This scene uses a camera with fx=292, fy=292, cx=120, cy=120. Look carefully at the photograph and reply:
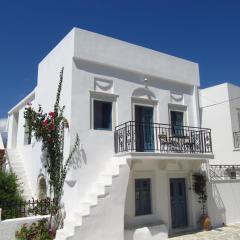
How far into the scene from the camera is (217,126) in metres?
17.8

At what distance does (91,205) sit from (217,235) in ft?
18.5

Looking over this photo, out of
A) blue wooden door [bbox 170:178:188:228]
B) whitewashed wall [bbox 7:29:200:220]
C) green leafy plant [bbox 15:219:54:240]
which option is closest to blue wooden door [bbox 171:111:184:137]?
whitewashed wall [bbox 7:29:200:220]

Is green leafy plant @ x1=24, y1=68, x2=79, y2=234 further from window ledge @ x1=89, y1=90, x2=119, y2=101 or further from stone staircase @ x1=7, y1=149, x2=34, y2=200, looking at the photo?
stone staircase @ x1=7, y1=149, x2=34, y2=200

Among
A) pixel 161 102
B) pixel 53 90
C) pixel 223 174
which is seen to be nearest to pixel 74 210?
pixel 53 90

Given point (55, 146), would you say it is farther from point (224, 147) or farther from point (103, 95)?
point (224, 147)

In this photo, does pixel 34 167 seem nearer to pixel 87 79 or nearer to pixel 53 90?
pixel 53 90

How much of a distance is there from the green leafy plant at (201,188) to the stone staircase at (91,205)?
4.40 metres

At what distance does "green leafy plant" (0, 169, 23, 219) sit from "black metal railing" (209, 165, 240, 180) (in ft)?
31.1

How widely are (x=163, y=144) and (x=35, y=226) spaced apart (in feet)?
20.1

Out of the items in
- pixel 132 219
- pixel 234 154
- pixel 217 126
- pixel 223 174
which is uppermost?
pixel 217 126

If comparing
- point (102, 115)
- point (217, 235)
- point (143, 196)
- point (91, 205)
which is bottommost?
point (217, 235)

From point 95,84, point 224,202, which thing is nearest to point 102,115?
point 95,84

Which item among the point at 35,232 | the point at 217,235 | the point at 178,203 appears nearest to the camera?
the point at 35,232

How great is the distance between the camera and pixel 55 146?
11.6m
